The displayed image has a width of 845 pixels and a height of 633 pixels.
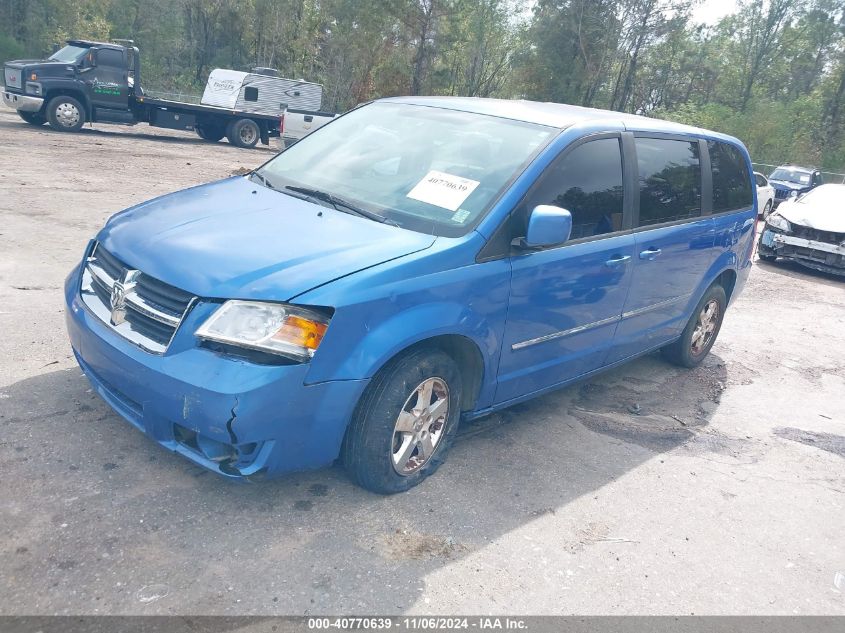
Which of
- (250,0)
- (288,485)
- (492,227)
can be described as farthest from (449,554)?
(250,0)

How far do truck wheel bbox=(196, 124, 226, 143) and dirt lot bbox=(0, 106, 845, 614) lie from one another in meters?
17.8

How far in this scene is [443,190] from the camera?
3777 millimetres

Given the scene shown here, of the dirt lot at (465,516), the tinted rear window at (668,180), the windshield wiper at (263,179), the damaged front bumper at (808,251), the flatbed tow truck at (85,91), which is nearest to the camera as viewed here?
the dirt lot at (465,516)

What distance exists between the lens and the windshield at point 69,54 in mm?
18203

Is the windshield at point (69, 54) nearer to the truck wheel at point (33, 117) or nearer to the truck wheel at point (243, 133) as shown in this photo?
the truck wheel at point (33, 117)

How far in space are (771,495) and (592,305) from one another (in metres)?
1.49

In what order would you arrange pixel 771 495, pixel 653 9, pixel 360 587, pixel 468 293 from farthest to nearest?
1. pixel 653 9
2. pixel 771 495
3. pixel 468 293
4. pixel 360 587

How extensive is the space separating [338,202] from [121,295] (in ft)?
3.89

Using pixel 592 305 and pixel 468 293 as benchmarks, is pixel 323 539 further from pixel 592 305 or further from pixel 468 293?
pixel 592 305

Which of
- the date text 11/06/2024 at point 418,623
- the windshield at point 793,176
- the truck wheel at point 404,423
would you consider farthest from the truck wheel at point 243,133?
the date text 11/06/2024 at point 418,623

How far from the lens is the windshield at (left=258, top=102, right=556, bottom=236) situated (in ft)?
12.1

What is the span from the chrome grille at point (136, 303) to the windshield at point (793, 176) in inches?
922

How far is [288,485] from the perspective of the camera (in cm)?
347

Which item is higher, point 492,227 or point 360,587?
point 492,227
